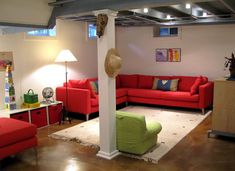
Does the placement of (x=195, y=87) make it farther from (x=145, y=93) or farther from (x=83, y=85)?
(x=83, y=85)

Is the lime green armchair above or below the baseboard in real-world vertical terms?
above

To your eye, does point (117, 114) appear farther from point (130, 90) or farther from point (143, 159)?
point (130, 90)

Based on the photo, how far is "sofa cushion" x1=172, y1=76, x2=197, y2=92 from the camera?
6.96 metres

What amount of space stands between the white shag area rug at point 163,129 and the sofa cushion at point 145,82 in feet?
2.61

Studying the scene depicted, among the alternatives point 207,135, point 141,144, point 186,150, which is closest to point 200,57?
point 207,135

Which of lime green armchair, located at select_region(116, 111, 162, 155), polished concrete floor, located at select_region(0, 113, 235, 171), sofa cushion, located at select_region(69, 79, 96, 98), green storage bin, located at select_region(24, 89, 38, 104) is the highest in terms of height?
sofa cushion, located at select_region(69, 79, 96, 98)

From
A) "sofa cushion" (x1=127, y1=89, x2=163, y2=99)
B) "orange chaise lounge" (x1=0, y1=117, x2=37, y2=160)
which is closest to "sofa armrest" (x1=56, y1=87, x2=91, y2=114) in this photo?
"sofa cushion" (x1=127, y1=89, x2=163, y2=99)

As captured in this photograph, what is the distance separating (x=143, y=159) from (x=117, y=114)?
0.76 meters

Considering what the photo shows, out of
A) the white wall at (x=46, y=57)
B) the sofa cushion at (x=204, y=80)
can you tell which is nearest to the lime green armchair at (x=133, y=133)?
the white wall at (x=46, y=57)

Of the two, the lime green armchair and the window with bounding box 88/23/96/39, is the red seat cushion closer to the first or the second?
the lime green armchair

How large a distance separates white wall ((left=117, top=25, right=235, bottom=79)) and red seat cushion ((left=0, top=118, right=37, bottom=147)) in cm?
478

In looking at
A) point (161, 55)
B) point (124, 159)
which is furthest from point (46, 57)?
point (124, 159)

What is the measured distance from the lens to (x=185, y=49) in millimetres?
7250

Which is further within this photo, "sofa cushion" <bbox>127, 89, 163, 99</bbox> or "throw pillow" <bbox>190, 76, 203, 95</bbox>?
"sofa cushion" <bbox>127, 89, 163, 99</bbox>
